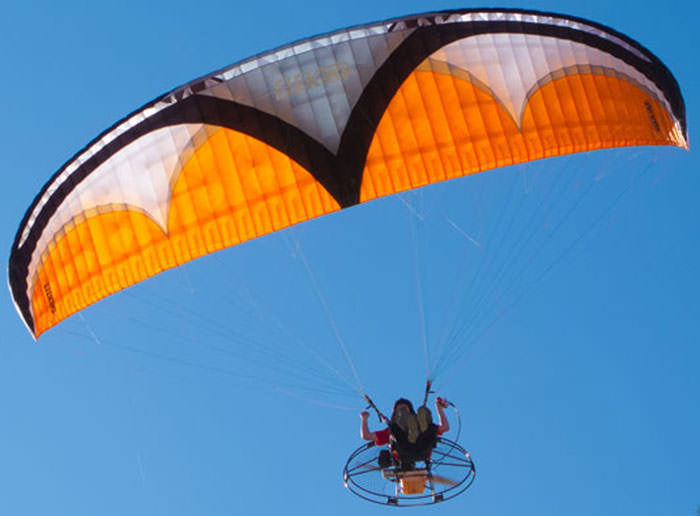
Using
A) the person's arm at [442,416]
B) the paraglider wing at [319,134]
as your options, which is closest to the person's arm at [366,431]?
the person's arm at [442,416]

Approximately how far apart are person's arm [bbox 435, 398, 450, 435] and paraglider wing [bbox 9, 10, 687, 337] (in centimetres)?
299


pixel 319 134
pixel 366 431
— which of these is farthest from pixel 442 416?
pixel 319 134

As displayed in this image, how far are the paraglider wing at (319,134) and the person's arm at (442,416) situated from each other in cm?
299

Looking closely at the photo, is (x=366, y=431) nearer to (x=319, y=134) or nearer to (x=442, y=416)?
(x=442, y=416)

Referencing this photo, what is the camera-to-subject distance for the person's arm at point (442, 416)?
47.7 ft

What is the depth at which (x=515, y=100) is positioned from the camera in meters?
14.2

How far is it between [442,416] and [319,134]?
408 centimetres

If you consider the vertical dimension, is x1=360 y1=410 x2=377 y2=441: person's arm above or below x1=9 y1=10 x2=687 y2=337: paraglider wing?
below

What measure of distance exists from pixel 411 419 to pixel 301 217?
116 inches

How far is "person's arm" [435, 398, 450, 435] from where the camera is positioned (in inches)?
572

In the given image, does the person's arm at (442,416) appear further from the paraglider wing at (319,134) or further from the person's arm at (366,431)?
the paraglider wing at (319,134)

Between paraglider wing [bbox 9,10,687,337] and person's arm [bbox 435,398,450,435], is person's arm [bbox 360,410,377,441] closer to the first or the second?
person's arm [bbox 435,398,450,435]

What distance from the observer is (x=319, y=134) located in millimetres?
13781

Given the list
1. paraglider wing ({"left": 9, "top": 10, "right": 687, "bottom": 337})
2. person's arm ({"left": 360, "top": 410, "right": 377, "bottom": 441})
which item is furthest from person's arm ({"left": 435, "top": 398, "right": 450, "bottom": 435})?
paraglider wing ({"left": 9, "top": 10, "right": 687, "bottom": 337})
